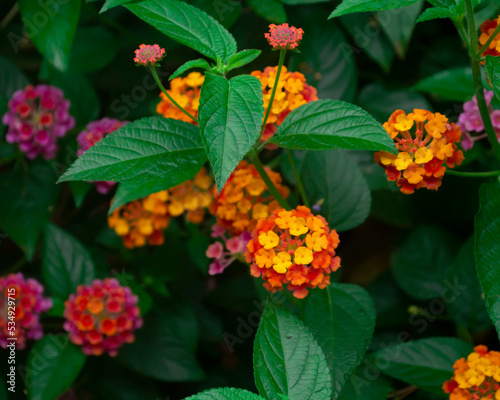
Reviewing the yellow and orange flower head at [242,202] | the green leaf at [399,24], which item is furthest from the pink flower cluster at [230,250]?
the green leaf at [399,24]

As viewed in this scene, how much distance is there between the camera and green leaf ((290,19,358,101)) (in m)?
1.92

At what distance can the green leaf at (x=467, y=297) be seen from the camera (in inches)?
62.6

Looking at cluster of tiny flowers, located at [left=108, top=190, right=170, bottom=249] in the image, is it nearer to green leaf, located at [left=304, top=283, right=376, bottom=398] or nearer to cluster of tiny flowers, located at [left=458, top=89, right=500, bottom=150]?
green leaf, located at [left=304, top=283, right=376, bottom=398]

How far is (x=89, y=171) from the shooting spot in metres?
1.12

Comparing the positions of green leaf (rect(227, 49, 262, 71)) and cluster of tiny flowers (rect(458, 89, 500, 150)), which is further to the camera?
cluster of tiny flowers (rect(458, 89, 500, 150))

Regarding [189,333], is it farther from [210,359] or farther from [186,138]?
[186,138]

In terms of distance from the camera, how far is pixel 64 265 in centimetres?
178

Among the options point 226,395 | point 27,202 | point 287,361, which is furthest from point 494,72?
point 27,202

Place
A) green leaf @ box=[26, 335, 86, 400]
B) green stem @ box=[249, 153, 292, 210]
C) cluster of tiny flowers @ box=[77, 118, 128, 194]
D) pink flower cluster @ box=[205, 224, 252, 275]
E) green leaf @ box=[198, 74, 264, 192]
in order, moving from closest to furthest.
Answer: green leaf @ box=[198, 74, 264, 192]
green stem @ box=[249, 153, 292, 210]
pink flower cluster @ box=[205, 224, 252, 275]
green leaf @ box=[26, 335, 86, 400]
cluster of tiny flowers @ box=[77, 118, 128, 194]

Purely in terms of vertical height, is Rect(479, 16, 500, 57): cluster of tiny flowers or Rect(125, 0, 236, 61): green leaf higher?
Rect(125, 0, 236, 61): green leaf

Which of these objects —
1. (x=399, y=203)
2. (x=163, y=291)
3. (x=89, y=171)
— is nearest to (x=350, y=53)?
(x=399, y=203)

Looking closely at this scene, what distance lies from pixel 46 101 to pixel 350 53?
1.03m

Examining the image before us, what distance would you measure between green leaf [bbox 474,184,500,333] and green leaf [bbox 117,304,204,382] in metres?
0.99

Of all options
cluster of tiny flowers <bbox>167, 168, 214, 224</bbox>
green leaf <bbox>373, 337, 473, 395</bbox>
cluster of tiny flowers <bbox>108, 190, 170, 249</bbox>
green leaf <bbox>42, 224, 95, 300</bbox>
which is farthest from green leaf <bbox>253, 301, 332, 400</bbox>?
green leaf <bbox>42, 224, 95, 300</bbox>
